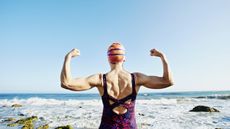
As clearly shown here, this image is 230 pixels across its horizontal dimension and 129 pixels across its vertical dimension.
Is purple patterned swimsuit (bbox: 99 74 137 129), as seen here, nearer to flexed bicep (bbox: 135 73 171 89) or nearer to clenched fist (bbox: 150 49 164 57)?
flexed bicep (bbox: 135 73 171 89)

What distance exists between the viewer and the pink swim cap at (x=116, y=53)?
3.35 m

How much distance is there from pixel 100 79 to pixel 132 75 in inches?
15.9

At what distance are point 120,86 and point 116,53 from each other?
413mm

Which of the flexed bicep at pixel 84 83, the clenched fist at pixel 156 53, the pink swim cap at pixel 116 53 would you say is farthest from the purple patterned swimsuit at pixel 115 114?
the clenched fist at pixel 156 53

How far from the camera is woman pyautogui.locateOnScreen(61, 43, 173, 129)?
3199mm

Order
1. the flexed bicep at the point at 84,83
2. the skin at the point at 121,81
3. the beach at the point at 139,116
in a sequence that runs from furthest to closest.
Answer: the beach at the point at 139,116 < the skin at the point at 121,81 < the flexed bicep at the point at 84,83

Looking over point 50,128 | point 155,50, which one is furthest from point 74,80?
point 50,128

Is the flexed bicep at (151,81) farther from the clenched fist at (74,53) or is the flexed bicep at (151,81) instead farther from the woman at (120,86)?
the clenched fist at (74,53)

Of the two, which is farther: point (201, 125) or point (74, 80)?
point (201, 125)

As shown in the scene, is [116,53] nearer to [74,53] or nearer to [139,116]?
[74,53]

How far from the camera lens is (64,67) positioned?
9.37 ft

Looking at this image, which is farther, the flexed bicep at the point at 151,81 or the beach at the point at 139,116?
the beach at the point at 139,116

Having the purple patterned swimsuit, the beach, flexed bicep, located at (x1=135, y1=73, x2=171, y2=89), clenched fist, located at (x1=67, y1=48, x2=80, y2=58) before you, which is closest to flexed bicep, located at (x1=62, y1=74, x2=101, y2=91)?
the purple patterned swimsuit

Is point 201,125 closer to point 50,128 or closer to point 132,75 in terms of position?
point 50,128
